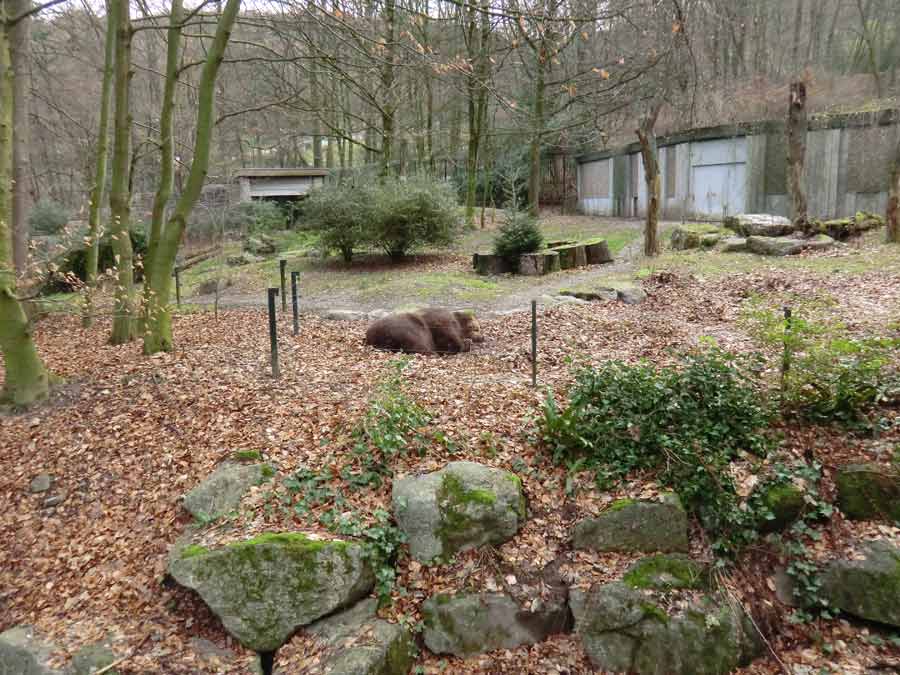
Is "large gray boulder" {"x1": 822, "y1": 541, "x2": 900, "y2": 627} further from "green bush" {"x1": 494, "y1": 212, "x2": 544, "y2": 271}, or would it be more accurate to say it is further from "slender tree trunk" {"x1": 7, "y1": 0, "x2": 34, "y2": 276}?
"green bush" {"x1": 494, "y1": 212, "x2": 544, "y2": 271}

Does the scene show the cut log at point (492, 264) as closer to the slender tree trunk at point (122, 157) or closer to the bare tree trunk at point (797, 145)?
the bare tree trunk at point (797, 145)

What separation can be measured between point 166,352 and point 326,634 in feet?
13.5

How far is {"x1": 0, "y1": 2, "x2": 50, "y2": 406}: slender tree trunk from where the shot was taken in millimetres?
5277

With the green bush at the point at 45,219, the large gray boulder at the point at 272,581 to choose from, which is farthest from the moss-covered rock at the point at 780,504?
the green bush at the point at 45,219

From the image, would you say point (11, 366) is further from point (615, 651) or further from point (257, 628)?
point (615, 651)

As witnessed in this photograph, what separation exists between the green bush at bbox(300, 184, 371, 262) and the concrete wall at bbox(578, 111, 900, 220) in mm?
9693

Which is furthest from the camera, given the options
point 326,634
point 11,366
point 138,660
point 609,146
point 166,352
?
point 609,146

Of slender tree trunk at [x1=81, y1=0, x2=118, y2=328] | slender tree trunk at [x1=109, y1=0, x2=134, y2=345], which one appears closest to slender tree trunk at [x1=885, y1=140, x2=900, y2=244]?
slender tree trunk at [x1=109, y1=0, x2=134, y2=345]

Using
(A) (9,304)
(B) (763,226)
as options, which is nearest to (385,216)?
(B) (763,226)

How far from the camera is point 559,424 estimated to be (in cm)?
453

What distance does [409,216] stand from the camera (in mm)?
13336

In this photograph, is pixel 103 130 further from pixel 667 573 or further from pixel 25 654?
pixel 667 573

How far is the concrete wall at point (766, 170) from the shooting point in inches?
582

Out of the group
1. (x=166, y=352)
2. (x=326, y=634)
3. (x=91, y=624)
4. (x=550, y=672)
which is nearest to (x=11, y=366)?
(x=166, y=352)
